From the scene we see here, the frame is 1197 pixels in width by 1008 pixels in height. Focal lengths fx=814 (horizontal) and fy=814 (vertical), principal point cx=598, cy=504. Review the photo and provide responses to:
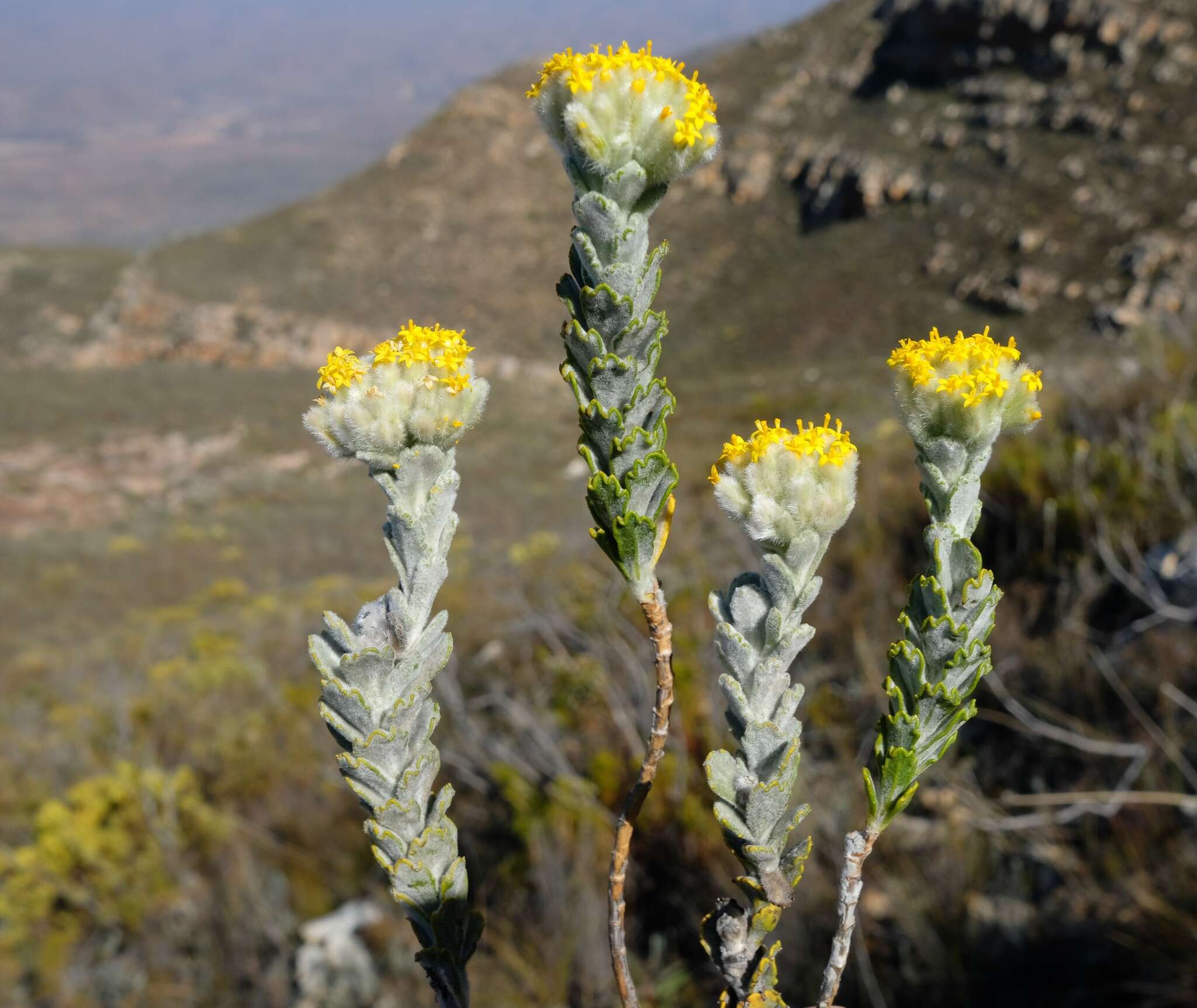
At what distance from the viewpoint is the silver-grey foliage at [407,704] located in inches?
35.0

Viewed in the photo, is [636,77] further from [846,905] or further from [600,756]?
[600,756]

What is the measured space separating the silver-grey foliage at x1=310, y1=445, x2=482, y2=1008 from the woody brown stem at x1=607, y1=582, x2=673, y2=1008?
0.18 meters

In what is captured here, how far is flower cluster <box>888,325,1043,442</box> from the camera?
91cm

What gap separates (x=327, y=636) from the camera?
908 mm

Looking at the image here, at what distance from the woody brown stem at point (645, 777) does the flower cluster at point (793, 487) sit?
0.44ft

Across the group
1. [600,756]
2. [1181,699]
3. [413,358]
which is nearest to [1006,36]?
[1181,699]

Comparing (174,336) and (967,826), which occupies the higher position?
(967,826)

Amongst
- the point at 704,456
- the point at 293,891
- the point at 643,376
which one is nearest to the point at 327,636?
the point at 643,376

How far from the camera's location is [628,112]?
91 cm

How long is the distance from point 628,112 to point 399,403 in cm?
41

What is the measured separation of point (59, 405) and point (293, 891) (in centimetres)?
4704

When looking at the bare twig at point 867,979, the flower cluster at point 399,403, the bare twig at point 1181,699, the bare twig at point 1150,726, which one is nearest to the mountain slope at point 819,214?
the bare twig at point 1150,726

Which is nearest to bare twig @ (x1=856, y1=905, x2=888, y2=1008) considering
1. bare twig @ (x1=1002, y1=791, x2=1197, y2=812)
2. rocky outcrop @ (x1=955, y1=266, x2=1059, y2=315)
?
bare twig @ (x1=1002, y1=791, x2=1197, y2=812)

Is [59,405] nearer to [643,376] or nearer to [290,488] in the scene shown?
[290,488]
